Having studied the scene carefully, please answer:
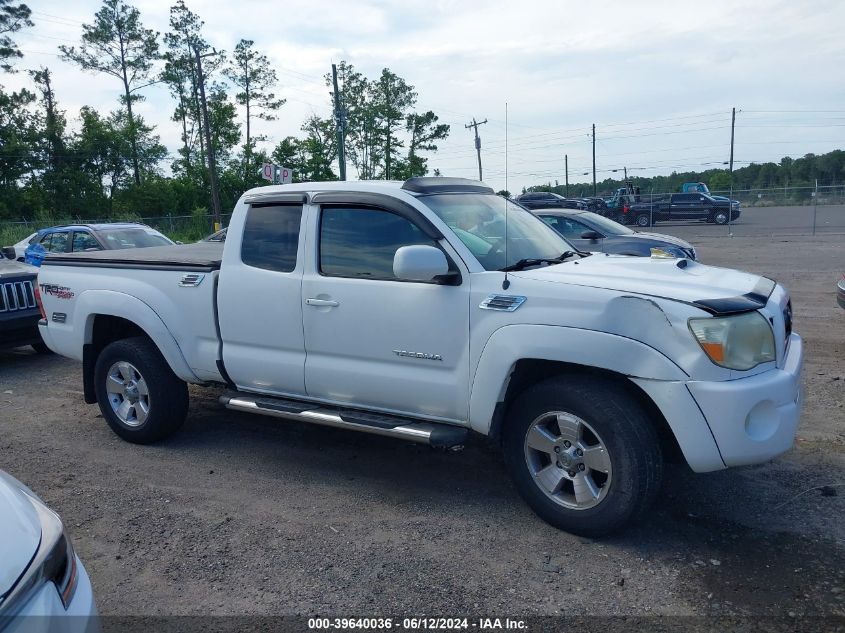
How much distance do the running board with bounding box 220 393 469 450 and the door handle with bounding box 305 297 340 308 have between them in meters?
0.68

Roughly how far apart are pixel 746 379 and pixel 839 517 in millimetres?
1201

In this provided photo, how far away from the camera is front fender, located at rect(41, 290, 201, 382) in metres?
5.30

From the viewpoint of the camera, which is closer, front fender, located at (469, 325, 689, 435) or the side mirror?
front fender, located at (469, 325, 689, 435)

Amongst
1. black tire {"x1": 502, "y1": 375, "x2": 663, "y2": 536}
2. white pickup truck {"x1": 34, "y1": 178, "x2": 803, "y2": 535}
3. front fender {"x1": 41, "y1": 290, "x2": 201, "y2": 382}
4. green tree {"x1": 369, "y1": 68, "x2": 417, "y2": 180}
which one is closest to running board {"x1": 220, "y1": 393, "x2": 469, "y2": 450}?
white pickup truck {"x1": 34, "y1": 178, "x2": 803, "y2": 535}

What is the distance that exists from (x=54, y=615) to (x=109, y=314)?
12.4ft

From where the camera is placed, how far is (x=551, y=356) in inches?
148

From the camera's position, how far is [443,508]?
4324 millimetres

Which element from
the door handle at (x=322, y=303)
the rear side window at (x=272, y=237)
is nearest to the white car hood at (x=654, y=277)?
the door handle at (x=322, y=303)

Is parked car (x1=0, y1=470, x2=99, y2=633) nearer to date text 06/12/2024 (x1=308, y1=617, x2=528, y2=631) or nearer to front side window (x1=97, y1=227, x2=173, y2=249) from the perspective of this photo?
date text 06/12/2024 (x1=308, y1=617, x2=528, y2=631)

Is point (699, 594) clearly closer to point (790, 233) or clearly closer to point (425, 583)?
→ point (425, 583)

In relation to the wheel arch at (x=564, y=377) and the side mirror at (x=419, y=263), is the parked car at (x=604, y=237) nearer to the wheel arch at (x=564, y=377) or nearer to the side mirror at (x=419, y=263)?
the wheel arch at (x=564, y=377)

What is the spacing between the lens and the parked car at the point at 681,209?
3588 centimetres

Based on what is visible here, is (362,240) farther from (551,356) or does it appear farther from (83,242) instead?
(83,242)

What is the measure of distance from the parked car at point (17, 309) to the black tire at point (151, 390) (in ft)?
10.8
